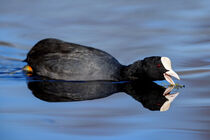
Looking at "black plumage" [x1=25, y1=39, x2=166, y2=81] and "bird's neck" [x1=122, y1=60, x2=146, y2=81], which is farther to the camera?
"bird's neck" [x1=122, y1=60, x2=146, y2=81]

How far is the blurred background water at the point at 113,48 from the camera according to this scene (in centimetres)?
497

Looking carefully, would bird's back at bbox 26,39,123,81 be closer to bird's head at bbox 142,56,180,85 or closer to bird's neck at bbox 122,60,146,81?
bird's neck at bbox 122,60,146,81

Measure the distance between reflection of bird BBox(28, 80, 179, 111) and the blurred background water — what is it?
231mm

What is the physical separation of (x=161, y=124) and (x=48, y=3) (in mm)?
6948

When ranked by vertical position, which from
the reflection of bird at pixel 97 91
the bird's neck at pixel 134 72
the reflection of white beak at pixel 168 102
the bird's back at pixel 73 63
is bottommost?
the reflection of white beak at pixel 168 102

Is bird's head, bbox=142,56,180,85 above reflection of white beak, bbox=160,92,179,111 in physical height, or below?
above

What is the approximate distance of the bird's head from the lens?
6.90 metres

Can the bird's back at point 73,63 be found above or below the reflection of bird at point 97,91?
above

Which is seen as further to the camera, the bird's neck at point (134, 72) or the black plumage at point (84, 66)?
the bird's neck at point (134, 72)

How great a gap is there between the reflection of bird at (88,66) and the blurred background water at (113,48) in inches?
14.9

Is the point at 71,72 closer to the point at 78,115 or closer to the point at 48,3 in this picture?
the point at 78,115

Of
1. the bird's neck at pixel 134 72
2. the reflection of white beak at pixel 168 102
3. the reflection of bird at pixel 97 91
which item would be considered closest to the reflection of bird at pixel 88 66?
the bird's neck at pixel 134 72

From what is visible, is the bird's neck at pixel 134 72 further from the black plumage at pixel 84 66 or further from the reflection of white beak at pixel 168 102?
the reflection of white beak at pixel 168 102

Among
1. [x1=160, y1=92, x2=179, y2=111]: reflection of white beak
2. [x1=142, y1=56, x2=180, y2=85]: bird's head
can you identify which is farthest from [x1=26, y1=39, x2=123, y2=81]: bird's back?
[x1=160, y1=92, x2=179, y2=111]: reflection of white beak
